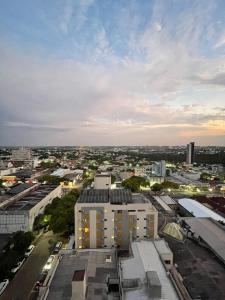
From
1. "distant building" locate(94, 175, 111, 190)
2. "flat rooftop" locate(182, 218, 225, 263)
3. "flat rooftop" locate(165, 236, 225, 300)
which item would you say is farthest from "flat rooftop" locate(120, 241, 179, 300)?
"distant building" locate(94, 175, 111, 190)

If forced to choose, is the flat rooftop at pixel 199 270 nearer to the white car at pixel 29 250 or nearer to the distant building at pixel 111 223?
the distant building at pixel 111 223

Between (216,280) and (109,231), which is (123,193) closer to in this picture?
(109,231)

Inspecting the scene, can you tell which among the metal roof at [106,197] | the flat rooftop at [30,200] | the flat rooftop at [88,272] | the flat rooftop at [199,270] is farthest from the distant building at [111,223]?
the flat rooftop at [30,200]

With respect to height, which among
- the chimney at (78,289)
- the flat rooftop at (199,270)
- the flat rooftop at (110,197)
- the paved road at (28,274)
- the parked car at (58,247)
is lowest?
the paved road at (28,274)

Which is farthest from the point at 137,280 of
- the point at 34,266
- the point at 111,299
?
the point at 34,266

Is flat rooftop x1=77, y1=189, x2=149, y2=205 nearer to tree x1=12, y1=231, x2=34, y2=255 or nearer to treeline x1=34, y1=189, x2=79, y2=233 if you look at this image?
treeline x1=34, y1=189, x2=79, y2=233

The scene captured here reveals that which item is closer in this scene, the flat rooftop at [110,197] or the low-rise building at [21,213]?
the flat rooftop at [110,197]
